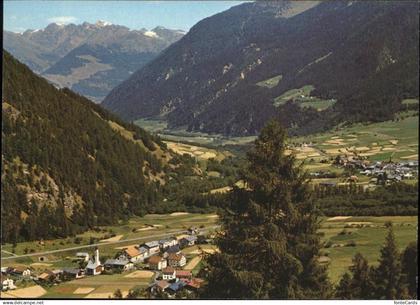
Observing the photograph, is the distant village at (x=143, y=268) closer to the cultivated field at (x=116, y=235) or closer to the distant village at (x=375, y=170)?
the cultivated field at (x=116, y=235)

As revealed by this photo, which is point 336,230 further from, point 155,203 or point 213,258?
point 155,203

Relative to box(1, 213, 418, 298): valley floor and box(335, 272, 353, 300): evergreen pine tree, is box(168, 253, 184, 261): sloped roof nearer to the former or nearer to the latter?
box(1, 213, 418, 298): valley floor

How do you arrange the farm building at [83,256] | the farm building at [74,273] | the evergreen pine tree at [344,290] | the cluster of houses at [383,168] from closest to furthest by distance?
1. the evergreen pine tree at [344,290]
2. the farm building at [74,273]
3. the farm building at [83,256]
4. the cluster of houses at [383,168]

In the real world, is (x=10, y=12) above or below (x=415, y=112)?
above

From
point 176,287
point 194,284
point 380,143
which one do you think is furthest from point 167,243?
point 380,143

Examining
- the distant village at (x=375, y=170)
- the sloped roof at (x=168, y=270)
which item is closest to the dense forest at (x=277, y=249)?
the sloped roof at (x=168, y=270)

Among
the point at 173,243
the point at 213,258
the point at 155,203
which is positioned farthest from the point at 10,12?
the point at 155,203

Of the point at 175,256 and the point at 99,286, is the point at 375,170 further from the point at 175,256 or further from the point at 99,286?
the point at 99,286
